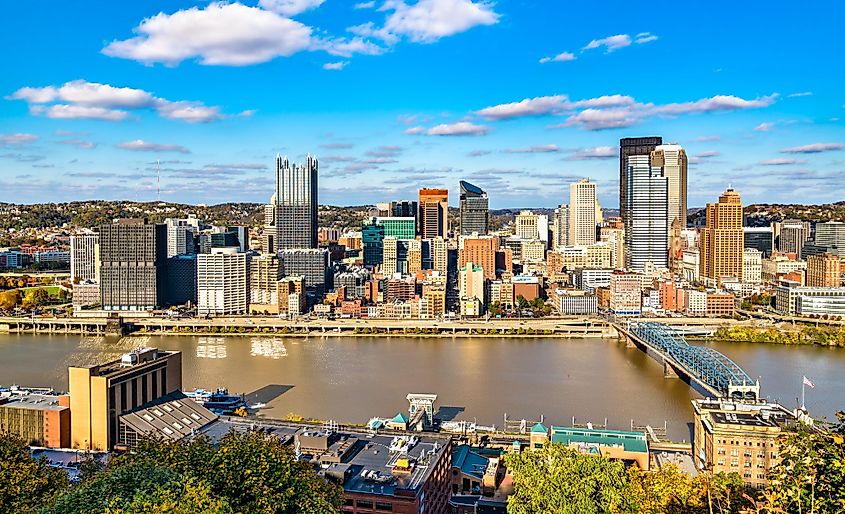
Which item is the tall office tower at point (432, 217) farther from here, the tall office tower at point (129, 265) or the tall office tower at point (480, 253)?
the tall office tower at point (129, 265)

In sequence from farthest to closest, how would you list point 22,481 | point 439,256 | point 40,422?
point 439,256 → point 40,422 → point 22,481

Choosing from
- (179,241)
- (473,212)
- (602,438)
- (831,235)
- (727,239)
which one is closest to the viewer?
(602,438)

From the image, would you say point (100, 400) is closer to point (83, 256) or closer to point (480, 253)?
point (83, 256)

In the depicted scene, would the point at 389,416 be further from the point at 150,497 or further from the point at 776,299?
the point at 776,299

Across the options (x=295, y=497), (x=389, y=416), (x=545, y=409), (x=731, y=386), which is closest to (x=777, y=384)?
(x=731, y=386)

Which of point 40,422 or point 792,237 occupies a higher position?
point 792,237

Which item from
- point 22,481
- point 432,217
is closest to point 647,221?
point 432,217

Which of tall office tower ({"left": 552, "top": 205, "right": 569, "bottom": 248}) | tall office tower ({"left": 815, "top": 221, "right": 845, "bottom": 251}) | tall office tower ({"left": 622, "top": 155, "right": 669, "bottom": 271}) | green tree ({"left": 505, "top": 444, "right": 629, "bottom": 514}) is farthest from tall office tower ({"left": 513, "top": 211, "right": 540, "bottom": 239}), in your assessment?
green tree ({"left": 505, "top": 444, "right": 629, "bottom": 514})
